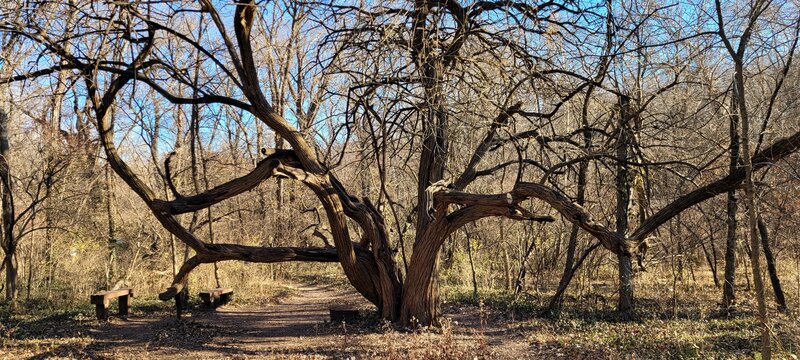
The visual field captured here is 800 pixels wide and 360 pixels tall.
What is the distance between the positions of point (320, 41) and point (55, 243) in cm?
892

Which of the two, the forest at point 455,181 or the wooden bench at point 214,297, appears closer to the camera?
the forest at point 455,181

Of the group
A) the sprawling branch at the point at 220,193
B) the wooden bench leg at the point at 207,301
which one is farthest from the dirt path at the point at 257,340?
the sprawling branch at the point at 220,193

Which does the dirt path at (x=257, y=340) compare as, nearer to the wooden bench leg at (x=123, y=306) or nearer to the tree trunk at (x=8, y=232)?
the wooden bench leg at (x=123, y=306)

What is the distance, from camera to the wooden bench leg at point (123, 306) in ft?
31.1

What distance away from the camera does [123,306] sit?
31.2ft

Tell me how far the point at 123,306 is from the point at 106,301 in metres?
0.56

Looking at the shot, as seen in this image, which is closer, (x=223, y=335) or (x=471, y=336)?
(x=471, y=336)

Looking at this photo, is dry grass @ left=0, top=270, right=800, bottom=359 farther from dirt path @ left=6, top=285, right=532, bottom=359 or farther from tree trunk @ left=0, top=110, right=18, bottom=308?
tree trunk @ left=0, top=110, right=18, bottom=308

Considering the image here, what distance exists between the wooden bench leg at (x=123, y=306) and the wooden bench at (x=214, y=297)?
1366 millimetres

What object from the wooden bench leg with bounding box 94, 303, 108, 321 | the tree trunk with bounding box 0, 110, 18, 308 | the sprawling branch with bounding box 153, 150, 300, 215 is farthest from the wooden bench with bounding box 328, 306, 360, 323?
the tree trunk with bounding box 0, 110, 18, 308

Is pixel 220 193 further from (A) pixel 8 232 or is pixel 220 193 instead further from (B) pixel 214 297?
(A) pixel 8 232

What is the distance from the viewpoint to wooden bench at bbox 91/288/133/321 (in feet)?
29.1

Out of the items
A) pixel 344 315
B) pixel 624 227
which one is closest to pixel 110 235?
pixel 344 315

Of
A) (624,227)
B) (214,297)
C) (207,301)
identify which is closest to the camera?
(624,227)
